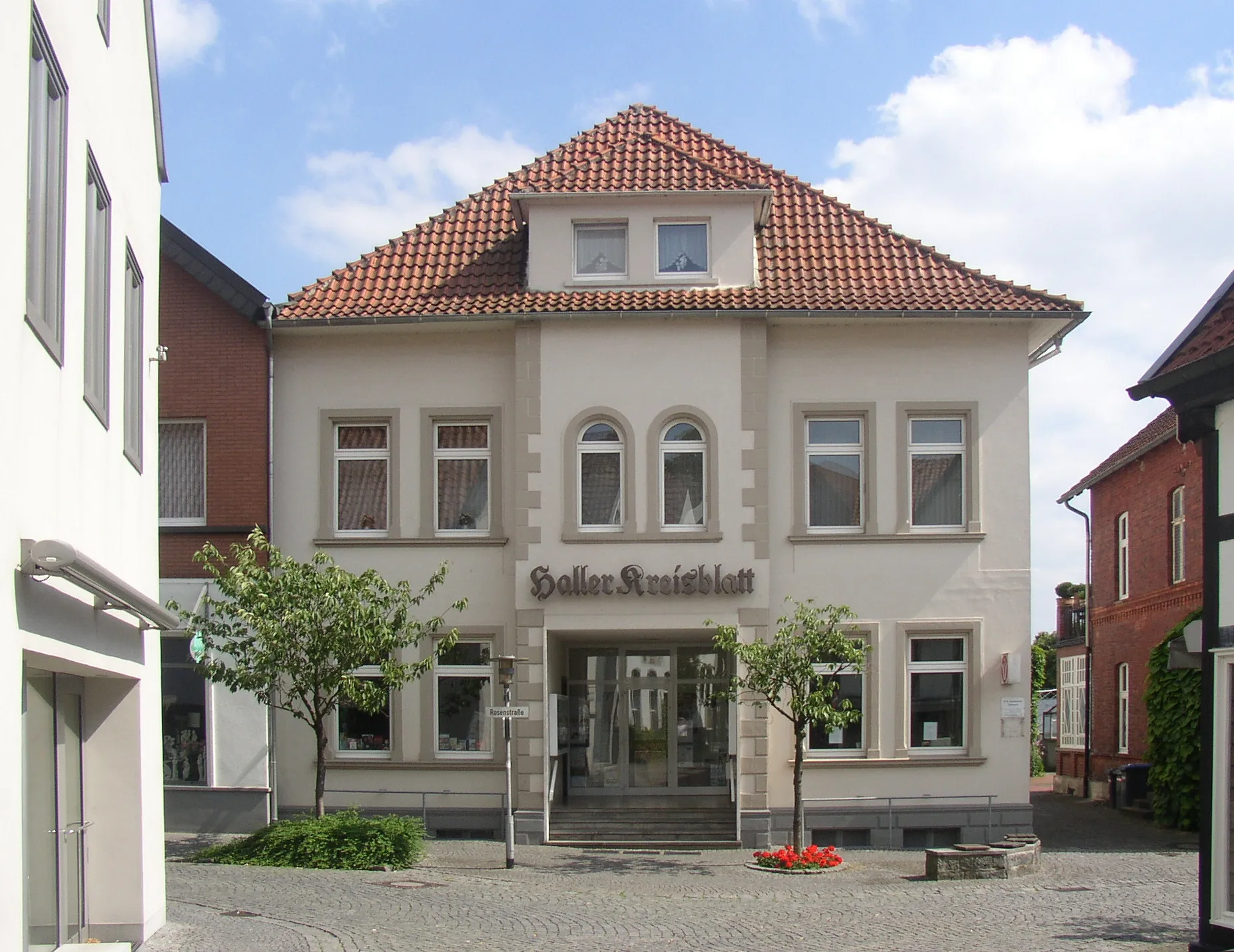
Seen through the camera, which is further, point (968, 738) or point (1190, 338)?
point (968, 738)

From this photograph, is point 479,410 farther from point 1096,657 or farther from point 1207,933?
point 1096,657

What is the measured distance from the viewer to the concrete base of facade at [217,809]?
2112 centimetres

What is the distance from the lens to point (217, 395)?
21.7m

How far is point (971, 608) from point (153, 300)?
1220 cm

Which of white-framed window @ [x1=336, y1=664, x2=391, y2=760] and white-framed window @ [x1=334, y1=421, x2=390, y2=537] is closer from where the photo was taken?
white-framed window @ [x1=336, y1=664, x2=391, y2=760]

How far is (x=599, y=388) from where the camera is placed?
2125cm

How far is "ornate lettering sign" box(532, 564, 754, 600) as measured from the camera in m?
20.8

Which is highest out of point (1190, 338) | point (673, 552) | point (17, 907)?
point (1190, 338)

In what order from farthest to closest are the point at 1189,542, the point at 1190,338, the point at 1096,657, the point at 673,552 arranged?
the point at 1096,657, the point at 1189,542, the point at 673,552, the point at 1190,338

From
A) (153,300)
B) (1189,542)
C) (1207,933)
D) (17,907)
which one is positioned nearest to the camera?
(17,907)

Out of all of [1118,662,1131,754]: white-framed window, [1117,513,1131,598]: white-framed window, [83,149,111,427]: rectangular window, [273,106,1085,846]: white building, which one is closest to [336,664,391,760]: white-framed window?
[273,106,1085,846]: white building

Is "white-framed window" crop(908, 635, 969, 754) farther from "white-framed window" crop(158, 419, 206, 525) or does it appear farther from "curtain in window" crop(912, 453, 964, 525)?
"white-framed window" crop(158, 419, 206, 525)

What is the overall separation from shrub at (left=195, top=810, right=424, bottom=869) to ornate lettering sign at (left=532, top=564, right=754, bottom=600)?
3.88 metres

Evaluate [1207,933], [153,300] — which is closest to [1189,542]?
[1207,933]
